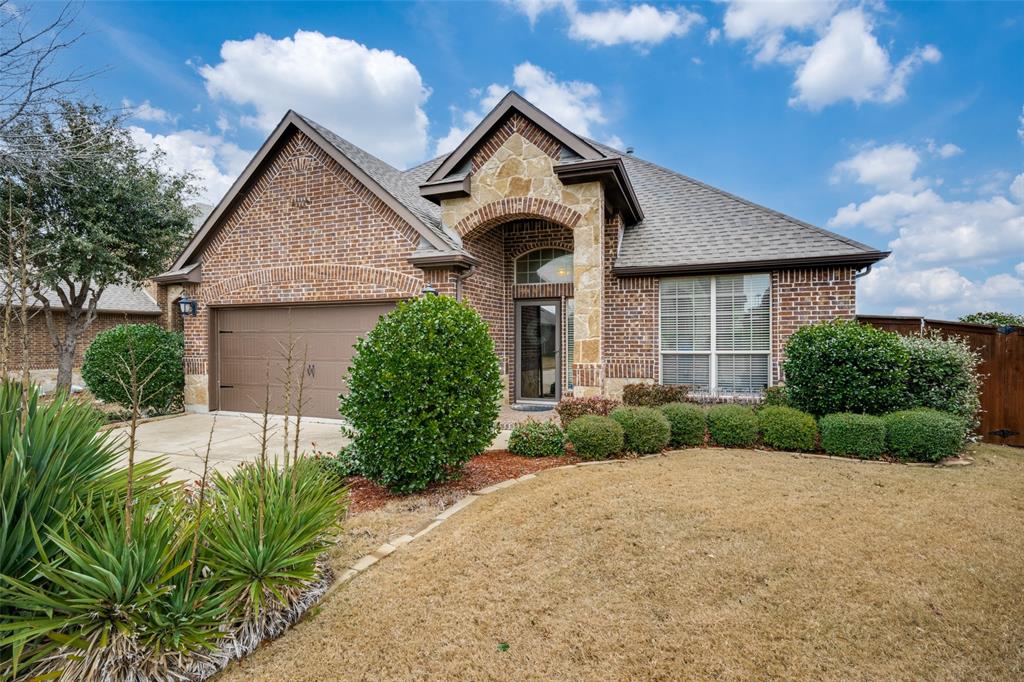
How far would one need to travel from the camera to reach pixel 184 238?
51.0 feet

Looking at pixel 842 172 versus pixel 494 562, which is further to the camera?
pixel 842 172

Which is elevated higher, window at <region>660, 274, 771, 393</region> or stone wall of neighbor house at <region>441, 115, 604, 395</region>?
stone wall of neighbor house at <region>441, 115, 604, 395</region>

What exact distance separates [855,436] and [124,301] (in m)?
25.0

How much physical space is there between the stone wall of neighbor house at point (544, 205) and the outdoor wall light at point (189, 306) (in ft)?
20.9

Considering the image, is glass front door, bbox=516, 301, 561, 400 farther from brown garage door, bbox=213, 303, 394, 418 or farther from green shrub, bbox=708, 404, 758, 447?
green shrub, bbox=708, 404, 758, 447

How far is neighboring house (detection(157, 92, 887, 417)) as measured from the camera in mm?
9305

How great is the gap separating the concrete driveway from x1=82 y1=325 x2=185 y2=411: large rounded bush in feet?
2.89

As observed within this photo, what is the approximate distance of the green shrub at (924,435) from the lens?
21.4ft

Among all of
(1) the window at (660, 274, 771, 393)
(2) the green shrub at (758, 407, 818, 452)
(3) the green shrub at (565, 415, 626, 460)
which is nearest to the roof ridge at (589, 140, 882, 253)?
(1) the window at (660, 274, 771, 393)

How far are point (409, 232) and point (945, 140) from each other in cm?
1108

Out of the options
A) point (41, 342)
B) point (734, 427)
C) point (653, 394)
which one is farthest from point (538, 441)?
point (41, 342)

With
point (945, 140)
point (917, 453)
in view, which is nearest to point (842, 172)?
point (945, 140)

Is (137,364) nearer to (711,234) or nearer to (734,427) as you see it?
(734,427)

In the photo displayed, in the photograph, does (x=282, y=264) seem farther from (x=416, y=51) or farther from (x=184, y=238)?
(x=184, y=238)
